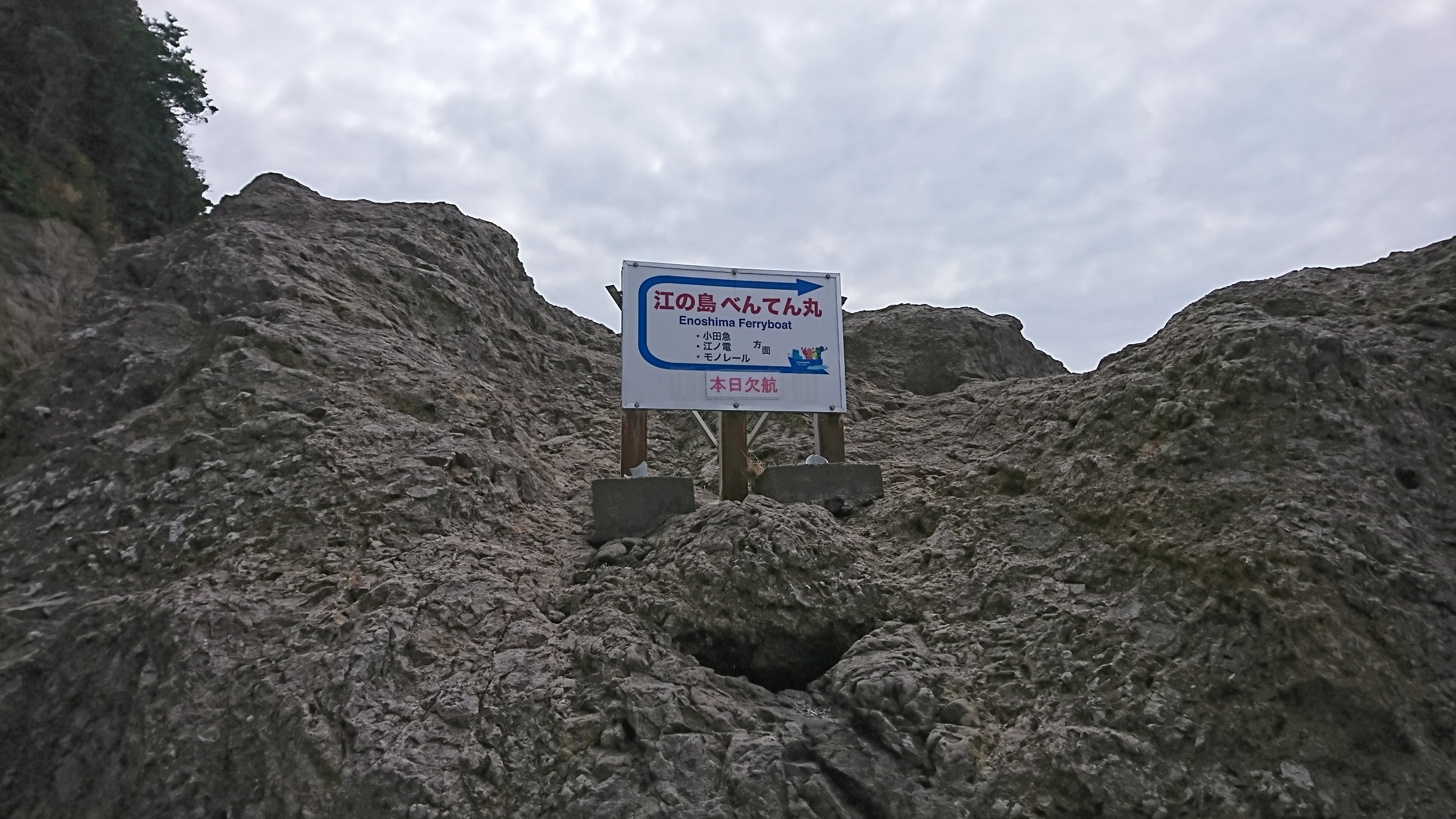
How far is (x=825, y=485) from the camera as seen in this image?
5.45 m

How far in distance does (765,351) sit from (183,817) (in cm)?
407

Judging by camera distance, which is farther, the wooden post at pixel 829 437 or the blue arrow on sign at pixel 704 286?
the wooden post at pixel 829 437

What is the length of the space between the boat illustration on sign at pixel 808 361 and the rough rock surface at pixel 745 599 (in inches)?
39.2

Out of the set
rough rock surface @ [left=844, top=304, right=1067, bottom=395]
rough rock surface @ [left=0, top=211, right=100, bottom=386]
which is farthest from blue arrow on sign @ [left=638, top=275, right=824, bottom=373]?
rough rock surface @ [left=0, top=211, right=100, bottom=386]

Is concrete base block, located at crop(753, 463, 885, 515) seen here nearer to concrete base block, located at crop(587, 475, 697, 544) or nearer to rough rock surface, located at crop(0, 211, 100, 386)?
concrete base block, located at crop(587, 475, 697, 544)

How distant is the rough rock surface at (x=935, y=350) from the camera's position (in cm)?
810

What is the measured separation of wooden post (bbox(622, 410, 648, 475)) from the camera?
5.43 meters

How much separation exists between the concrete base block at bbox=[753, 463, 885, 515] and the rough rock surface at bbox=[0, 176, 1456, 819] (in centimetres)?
26

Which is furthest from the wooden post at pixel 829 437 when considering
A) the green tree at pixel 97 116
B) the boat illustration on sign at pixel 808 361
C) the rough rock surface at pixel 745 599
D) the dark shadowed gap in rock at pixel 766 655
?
the green tree at pixel 97 116

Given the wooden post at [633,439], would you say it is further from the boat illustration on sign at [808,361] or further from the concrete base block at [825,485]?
the boat illustration on sign at [808,361]

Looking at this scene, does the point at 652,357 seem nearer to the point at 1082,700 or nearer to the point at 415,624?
the point at 415,624

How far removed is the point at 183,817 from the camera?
125 inches

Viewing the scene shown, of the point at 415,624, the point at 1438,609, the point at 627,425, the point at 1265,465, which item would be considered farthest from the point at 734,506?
the point at 1438,609

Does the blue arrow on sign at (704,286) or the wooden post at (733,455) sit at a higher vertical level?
the blue arrow on sign at (704,286)
